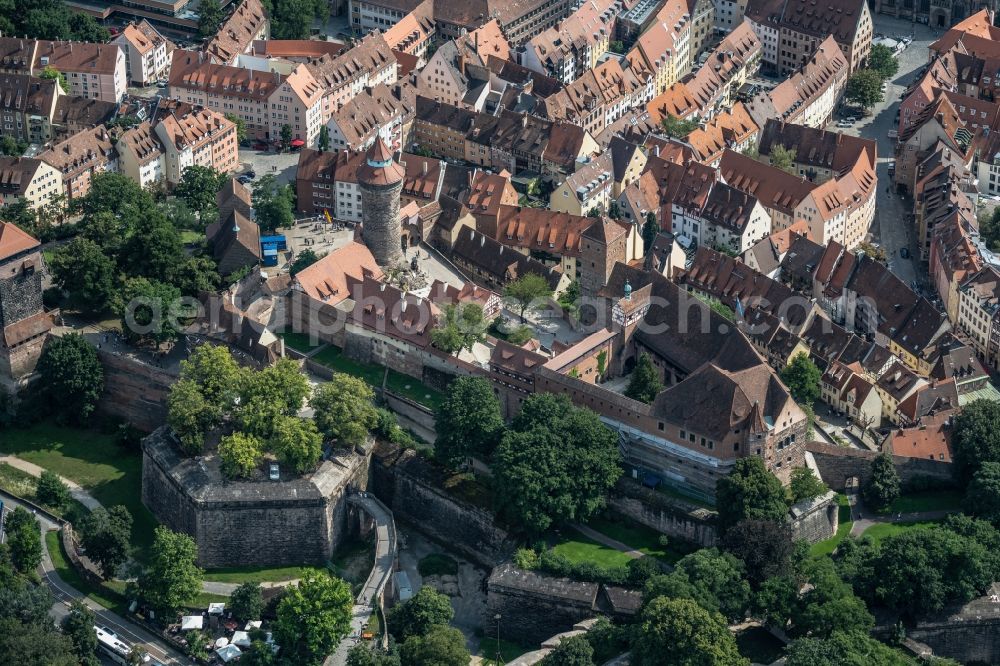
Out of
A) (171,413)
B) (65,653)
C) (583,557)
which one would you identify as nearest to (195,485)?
(171,413)

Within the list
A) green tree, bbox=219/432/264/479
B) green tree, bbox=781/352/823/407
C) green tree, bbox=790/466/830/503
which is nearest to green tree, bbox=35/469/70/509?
green tree, bbox=219/432/264/479

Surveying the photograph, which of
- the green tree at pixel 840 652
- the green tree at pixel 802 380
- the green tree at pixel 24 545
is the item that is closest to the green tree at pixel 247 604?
the green tree at pixel 24 545

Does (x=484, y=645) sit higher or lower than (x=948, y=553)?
lower

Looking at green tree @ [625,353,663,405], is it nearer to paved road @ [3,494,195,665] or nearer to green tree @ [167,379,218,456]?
green tree @ [167,379,218,456]

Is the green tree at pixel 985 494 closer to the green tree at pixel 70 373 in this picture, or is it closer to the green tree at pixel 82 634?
the green tree at pixel 82 634

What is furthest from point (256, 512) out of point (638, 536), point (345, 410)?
point (638, 536)

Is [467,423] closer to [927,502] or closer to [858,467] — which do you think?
[858,467]

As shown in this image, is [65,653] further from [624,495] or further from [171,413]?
[624,495]
